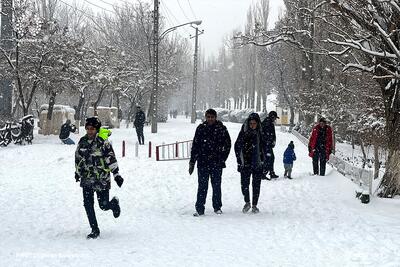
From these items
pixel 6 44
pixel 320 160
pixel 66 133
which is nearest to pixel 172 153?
pixel 66 133

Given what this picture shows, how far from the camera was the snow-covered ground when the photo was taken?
18.2ft

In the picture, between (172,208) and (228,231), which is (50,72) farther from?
(228,231)

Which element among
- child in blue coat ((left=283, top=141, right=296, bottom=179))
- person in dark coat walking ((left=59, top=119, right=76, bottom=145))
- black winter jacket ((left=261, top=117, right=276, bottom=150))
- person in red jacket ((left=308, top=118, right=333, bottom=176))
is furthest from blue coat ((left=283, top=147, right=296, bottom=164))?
person in dark coat walking ((left=59, top=119, right=76, bottom=145))

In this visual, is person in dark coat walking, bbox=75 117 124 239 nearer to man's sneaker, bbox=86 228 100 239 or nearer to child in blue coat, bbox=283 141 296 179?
man's sneaker, bbox=86 228 100 239

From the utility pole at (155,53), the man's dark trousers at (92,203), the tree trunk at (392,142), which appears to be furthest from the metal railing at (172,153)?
the man's dark trousers at (92,203)

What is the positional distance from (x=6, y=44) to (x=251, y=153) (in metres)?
19.7

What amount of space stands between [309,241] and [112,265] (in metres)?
2.65

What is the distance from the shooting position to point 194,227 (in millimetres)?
7160

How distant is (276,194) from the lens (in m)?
10.2

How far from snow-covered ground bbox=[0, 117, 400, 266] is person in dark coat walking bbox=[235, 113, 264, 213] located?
0.62 m

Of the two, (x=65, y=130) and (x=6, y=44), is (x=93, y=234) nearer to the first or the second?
(x=65, y=130)

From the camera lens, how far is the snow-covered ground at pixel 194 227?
219 inches

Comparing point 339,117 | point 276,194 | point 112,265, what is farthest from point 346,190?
point 339,117

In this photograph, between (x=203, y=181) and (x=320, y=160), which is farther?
(x=320, y=160)
